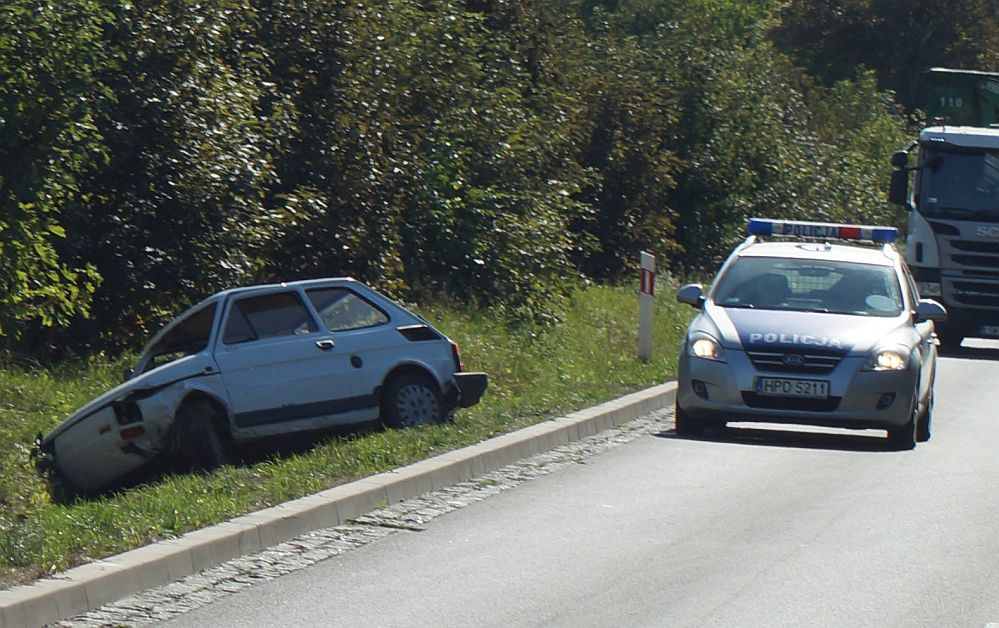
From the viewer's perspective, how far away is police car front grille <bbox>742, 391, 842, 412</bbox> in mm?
12852

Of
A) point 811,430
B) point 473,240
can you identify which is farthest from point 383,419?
point 473,240

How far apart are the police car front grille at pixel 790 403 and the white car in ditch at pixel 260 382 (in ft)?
Answer: 7.17

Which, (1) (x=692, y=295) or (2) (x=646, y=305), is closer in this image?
(1) (x=692, y=295)

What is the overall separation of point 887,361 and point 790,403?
2.73 feet

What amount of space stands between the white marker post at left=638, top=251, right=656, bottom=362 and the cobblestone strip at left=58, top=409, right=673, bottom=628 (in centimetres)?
603

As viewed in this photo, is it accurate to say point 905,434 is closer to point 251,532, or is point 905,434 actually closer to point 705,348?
point 705,348

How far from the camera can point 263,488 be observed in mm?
9664

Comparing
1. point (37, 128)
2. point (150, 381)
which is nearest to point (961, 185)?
point (37, 128)

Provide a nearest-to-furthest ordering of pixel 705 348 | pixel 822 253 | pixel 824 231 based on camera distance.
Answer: pixel 705 348 → pixel 822 253 → pixel 824 231

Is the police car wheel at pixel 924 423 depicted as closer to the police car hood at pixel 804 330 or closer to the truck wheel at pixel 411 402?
the police car hood at pixel 804 330

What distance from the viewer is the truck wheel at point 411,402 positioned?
13.0 m

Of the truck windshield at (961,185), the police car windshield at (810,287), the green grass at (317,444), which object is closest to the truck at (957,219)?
the truck windshield at (961,185)

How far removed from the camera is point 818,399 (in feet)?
42.1

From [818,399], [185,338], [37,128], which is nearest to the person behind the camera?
[185,338]
